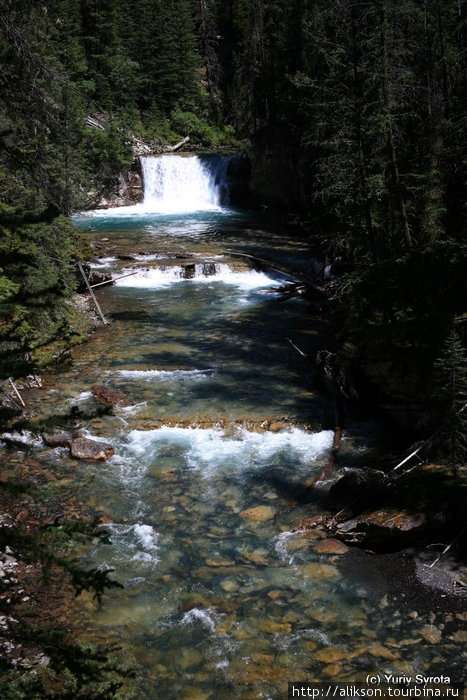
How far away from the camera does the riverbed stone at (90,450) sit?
9336 millimetres

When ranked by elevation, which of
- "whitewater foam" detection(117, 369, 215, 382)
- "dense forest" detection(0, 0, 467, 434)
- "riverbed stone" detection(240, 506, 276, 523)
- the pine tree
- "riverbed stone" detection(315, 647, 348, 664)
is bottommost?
"riverbed stone" detection(315, 647, 348, 664)

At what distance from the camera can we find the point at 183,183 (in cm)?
4069

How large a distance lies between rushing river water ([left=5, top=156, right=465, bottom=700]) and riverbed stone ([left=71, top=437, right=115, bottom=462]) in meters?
0.17

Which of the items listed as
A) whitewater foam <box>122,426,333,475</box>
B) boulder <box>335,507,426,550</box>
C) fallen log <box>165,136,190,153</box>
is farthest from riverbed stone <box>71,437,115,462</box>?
fallen log <box>165,136,190,153</box>

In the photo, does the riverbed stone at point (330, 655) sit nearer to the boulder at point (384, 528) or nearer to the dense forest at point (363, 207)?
the boulder at point (384, 528)

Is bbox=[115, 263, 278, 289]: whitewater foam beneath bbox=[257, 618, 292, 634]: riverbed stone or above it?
above

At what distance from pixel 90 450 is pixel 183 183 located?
3431 centimetres

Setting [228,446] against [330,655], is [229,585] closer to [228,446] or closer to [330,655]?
[330,655]

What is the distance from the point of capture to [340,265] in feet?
64.6

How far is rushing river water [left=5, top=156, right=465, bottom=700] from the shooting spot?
552cm

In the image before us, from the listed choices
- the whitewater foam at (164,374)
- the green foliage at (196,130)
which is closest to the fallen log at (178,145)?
the green foliage at (196,130)

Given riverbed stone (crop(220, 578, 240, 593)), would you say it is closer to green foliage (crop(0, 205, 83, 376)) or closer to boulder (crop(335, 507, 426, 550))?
boulder (crop(335, 507, 426, 550))

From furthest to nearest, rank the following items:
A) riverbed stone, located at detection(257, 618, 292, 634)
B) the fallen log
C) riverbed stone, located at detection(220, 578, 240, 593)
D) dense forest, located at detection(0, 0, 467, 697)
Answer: the fallen log → dense forest, located at detection(0, 0, 467, 697) → riverbed stone, located at detection(220, 578, 240, 593) → riverbed stone, located at detection(257, 618, 292, 634)

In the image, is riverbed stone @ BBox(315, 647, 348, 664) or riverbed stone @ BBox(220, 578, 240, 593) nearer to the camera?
riverbed stone @ BBox(315, 647, 348, 664)
